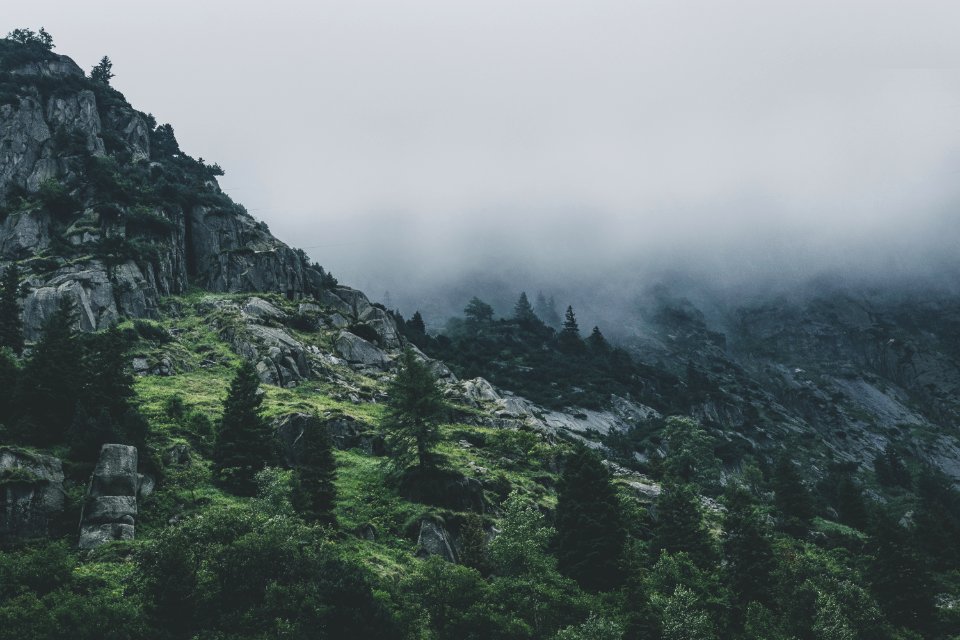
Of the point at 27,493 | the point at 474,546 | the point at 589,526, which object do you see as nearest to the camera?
the point at 27,493

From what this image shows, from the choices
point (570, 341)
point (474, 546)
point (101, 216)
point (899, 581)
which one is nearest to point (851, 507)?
point (899, 581)

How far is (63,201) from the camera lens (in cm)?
11525

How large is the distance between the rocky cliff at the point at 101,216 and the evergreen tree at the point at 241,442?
47.2m

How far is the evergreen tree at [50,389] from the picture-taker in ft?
171

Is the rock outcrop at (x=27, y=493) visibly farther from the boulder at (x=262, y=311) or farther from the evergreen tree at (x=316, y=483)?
the boulder at (x=262, y=311)

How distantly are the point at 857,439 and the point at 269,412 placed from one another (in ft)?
600

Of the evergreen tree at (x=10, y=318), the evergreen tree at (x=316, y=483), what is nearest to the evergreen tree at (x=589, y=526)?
the evergreen tree at (x=316, y=483)

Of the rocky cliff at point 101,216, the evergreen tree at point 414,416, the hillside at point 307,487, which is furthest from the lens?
the rocky cliff at point 101,216

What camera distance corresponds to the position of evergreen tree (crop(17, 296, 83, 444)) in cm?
5216

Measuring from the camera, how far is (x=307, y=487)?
53188 mm

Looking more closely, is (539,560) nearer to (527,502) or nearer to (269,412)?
(527,502)

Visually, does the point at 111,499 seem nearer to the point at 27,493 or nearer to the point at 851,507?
the point at 27,493

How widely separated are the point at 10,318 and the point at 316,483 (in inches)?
2103

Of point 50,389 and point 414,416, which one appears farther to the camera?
point 414,416
